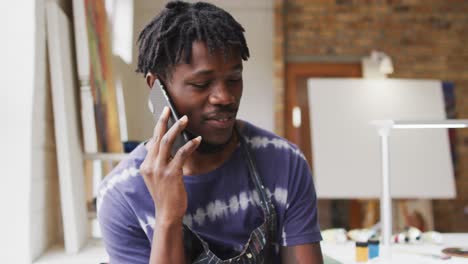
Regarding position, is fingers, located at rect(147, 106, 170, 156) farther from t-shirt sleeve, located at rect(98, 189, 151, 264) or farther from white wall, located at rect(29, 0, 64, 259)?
white wall, located at rect(29, 0, 64, 259)

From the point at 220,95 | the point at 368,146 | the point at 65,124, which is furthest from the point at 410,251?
the point at 368,146

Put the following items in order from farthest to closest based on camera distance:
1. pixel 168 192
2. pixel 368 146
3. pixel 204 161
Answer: pixel 368 146, pixel 204 161, pixel 168 192

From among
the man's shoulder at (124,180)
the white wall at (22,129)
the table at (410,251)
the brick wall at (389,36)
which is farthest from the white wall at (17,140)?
the brick wall at (389,36)

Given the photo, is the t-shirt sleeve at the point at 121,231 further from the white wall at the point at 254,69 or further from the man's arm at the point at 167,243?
the white wall at the point at 254,69

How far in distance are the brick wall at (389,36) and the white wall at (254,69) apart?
168 millimetres

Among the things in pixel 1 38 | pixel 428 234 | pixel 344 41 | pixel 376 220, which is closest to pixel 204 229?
pixel 1 38

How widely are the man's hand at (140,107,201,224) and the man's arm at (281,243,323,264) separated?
0.81ft

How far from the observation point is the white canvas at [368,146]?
3.86m

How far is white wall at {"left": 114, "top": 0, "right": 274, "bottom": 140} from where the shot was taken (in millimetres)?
4949

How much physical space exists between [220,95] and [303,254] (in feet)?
1.23

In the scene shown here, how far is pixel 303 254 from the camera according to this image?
1061 millimetres

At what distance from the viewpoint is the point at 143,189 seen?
1.04 m

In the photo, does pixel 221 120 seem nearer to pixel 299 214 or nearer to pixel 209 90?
pixel 209 90

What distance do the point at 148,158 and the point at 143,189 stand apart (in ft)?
0.24
